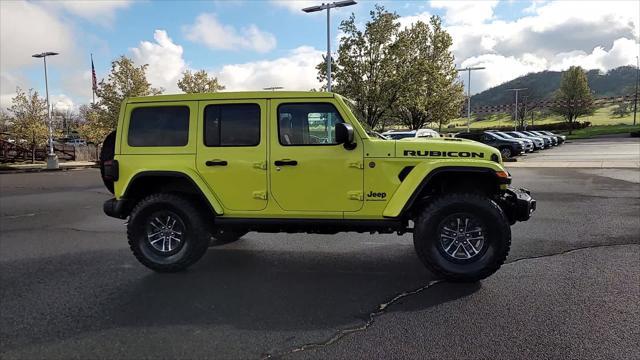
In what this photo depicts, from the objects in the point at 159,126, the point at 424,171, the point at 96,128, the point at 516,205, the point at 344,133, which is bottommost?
the point at 516,205

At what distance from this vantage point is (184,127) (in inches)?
221

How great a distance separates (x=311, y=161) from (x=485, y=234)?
2.06 meters

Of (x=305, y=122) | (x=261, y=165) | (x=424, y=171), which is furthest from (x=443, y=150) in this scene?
(x=261, y=165)

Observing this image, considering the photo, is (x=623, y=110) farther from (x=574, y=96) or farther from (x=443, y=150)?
(x=443, y=150)

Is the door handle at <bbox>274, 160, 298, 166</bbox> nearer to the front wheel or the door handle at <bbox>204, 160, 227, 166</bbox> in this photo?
the door handle at <bbox>204, 160, 227, 166</bbox>

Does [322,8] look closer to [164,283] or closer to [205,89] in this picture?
[164,283]

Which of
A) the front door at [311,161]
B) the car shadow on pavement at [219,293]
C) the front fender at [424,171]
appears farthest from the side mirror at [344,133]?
the car shadow on pavement at [219,293]

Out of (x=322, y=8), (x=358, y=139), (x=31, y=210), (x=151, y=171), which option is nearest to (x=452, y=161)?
(x=358, y=139)

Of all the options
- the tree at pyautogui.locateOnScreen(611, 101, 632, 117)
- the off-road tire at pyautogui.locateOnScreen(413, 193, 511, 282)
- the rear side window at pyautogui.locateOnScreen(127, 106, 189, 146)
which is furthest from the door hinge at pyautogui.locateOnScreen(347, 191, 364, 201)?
the tree at pyautogui.locateOnScreen(611, 101, 632, 117)

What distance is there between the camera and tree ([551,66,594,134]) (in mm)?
71188

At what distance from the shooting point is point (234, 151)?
5.48 metres

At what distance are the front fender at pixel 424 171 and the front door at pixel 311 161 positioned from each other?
0.46 m

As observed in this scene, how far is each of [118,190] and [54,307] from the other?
167 cm

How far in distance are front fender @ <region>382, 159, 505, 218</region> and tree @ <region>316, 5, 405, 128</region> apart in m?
24.1
